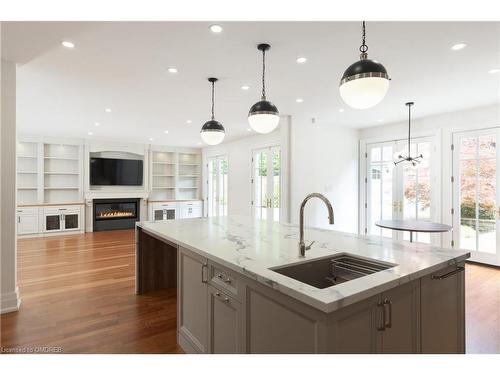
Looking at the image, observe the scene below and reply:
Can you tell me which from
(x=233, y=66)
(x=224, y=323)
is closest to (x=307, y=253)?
(x=224, y=323)

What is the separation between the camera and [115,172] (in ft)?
26.3

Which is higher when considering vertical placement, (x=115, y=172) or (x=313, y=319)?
(x=115, y=172)

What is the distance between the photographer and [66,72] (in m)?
3.14

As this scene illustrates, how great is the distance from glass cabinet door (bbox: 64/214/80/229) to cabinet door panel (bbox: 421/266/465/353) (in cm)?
795

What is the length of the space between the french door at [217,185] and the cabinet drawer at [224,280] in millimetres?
6352

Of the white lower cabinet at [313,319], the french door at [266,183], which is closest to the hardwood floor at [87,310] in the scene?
the white lower cabinet at [313,319]

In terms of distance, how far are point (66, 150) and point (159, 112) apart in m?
4.25

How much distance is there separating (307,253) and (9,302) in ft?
9.86

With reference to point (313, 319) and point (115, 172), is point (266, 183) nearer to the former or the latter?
point (115, 172)

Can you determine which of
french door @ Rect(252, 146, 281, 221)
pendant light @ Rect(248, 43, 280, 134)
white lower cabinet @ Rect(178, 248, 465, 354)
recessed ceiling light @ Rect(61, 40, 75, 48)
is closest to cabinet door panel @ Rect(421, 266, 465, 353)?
white lower cabinet @ Rect(178, 248, 465, 354)

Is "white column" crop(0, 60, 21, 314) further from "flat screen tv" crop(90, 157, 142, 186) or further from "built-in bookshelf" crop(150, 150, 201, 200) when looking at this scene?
"built-in bookshelf" crop(150, 150, 201, 200)

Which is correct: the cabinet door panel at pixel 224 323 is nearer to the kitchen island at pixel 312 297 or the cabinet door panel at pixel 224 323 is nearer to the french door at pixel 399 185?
the kitchen island at pixel 312 297
